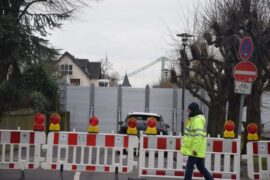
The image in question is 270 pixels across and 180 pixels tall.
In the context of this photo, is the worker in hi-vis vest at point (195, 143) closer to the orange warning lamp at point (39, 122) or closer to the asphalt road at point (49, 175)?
the asphalt road at point (49, 175)

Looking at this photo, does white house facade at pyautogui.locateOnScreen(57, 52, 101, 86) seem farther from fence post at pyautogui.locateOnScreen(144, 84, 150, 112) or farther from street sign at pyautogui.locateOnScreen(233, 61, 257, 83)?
street sign at pyautogui.locateOnScreen(233, 61, 257, 83)

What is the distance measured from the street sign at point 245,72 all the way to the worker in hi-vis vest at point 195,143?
7.62ft

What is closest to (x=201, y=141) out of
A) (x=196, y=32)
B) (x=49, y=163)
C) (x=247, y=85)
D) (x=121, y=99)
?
(x=247, y=85)

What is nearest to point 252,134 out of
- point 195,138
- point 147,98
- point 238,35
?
point 195,138

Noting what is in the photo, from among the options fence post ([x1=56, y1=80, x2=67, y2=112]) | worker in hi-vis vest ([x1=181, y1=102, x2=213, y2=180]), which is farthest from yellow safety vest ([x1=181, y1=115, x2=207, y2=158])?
fence post ([x1=56, y1=80, x2=67, y2=112])

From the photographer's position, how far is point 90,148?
11969mm

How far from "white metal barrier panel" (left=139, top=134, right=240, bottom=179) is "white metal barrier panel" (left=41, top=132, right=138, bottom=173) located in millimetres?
289

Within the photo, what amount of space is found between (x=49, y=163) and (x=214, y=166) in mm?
3649

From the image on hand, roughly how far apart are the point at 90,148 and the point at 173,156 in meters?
1.85

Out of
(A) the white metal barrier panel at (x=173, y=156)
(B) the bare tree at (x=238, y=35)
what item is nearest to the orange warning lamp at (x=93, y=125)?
(A) the white metal barrier panel at (x=173, y=156)

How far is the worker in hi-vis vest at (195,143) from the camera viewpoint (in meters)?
10.7

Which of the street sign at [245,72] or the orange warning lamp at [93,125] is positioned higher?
the street sign at [245,72]

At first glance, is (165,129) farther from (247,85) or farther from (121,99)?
(121,99)

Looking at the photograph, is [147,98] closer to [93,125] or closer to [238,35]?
[238,35]
